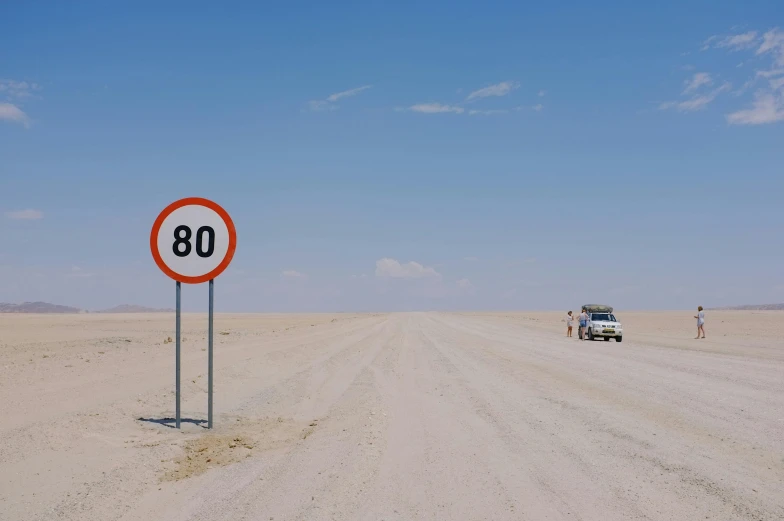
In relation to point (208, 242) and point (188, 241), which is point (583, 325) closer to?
point (208, 242)

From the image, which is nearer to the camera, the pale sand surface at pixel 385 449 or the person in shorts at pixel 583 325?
the pale sand surface at pixel 385 449

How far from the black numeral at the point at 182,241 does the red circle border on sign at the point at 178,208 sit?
200 mm

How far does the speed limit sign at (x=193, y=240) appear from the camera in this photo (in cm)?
819

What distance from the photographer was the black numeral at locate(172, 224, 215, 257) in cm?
823

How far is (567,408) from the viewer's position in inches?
422

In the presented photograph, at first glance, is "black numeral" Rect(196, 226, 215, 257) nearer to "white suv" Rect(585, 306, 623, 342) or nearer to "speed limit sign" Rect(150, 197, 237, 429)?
"speed limit sign" Rect(150, 197, 237, 429)

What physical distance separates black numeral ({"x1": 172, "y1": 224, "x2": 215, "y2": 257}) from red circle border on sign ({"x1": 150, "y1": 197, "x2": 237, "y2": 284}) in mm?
195

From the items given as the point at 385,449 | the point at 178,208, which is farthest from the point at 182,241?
the point at 385,449

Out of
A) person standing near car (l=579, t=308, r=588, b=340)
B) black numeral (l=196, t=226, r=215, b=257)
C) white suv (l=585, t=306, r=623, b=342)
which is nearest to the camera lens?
black numeral (l=196, t=226, r=215, b=257)

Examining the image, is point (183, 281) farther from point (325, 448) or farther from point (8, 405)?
point (8, 405)

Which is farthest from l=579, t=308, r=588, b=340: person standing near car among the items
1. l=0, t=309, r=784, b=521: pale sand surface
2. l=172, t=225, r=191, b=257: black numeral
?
l=172, t=225, r=191, b=257: black numeral

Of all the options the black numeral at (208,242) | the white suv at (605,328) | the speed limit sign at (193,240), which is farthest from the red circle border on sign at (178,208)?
the white suv at (605,328)

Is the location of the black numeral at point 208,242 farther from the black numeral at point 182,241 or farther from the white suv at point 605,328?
the white suv at point 605,328

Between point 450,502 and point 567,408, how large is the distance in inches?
226
